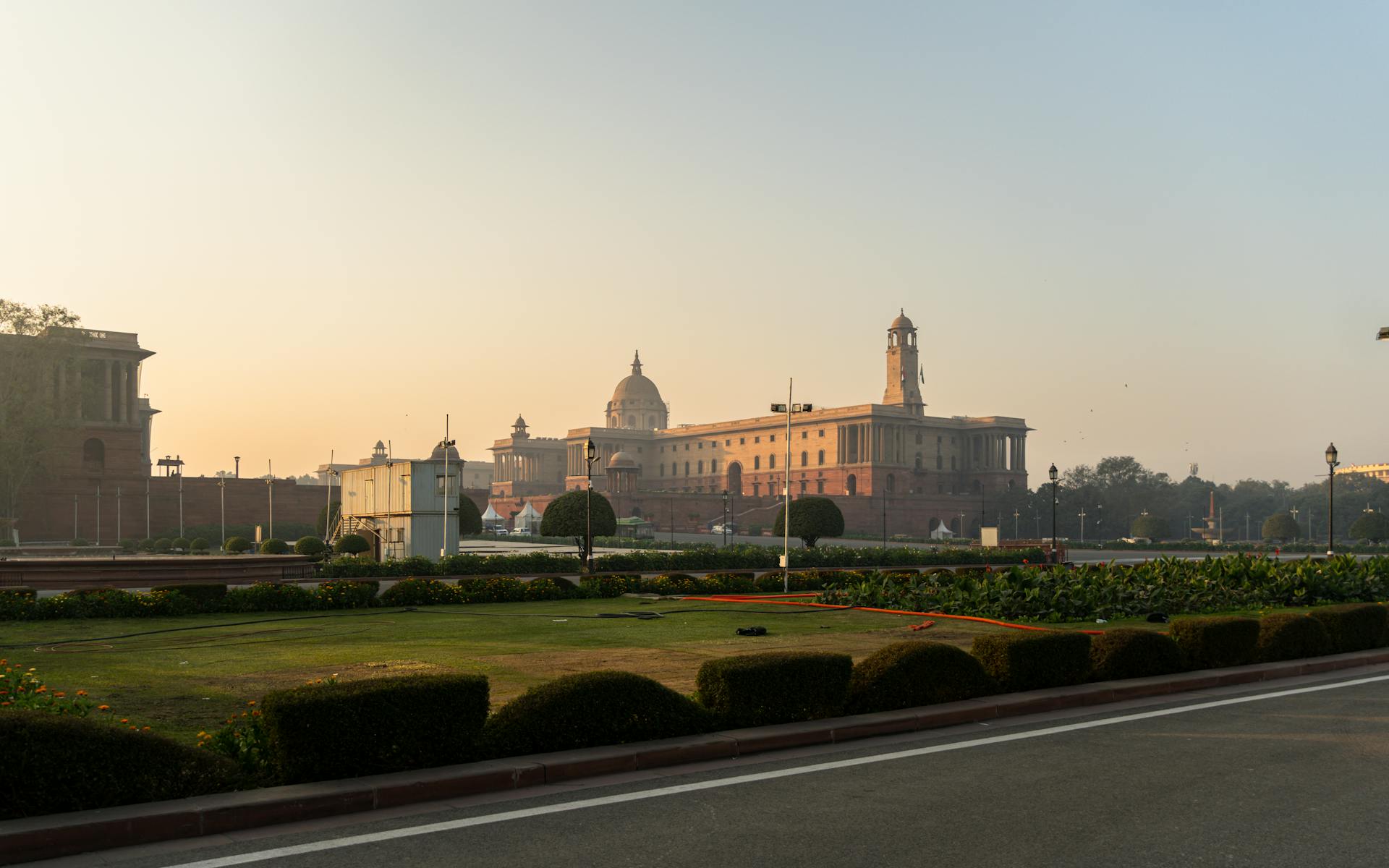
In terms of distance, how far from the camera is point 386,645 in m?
16.7

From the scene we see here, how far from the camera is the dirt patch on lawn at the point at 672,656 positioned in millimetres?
12766

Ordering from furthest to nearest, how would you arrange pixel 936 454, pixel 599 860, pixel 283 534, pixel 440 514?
pixel 936 454
pixel 283 534
pixel 440 514
pixel 599 860

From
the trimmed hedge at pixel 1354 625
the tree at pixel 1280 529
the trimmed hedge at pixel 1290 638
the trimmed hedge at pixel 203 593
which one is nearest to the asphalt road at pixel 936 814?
the trimmed hedge at pixel 1290 638

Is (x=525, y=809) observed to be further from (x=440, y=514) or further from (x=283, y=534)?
(x=283, y=534)

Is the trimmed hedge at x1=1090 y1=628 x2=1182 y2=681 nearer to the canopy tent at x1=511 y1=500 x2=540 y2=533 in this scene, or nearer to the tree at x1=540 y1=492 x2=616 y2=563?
the tree at x1=540 y1=492 x2=616 y2=563

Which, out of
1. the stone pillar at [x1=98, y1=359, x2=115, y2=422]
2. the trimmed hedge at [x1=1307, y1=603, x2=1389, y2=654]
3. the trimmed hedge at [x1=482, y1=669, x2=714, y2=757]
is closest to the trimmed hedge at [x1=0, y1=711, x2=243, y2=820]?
the trimmed hedge at [x1=482, y1=669, x2=714, y2=757]

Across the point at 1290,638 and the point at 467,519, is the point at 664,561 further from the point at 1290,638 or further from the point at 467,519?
the point at 1290,638

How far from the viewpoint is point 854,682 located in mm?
10914

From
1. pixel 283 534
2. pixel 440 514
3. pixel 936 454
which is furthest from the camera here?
pixel 936 454

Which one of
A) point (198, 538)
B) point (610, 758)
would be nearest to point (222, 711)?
point (610, 758)

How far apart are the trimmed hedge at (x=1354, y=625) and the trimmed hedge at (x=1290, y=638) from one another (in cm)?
29

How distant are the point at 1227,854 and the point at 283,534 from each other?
83924 millimetres

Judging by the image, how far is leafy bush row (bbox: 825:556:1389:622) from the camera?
20.4 meters

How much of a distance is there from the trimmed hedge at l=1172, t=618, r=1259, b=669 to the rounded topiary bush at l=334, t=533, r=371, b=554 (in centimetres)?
3795
